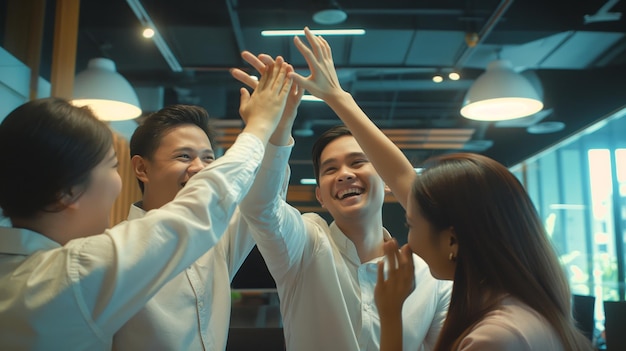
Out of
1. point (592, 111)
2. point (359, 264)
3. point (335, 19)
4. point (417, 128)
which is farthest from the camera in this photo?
point (417, 128)

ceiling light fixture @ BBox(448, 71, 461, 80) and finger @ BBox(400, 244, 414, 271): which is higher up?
ceiling light fixture @ BBox(448, 71, 461, 80)

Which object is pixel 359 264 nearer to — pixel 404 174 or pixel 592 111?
pixel 404 174

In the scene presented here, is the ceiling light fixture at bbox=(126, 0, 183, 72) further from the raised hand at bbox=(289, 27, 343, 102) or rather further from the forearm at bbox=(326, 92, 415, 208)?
the forearm at bbox=(326, 92, 415, 208)

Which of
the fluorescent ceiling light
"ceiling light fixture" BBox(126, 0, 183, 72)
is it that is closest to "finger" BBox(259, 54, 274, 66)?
"ceiling light fixture" BBox(126, 0, 183, 72)

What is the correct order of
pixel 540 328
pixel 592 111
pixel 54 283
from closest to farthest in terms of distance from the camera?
pixel 54 283, pixel 540 328, pixel 592 111

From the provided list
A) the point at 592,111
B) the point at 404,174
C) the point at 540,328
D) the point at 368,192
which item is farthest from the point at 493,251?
the point at 592,111

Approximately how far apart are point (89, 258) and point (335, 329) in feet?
2.65

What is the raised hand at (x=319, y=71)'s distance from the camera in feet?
4.87

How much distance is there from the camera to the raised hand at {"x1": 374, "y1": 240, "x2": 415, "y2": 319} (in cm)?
123

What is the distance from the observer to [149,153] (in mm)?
1543

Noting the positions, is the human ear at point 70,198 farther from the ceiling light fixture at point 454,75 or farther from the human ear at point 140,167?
the ceiling light fixture at point 454,75

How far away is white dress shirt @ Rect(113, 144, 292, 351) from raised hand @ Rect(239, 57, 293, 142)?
12 cm

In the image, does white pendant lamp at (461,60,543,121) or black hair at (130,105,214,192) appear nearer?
black hair at (130,105,214,192)

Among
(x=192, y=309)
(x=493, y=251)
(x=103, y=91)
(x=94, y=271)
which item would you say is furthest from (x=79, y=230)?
→ (x=103, y=91)
